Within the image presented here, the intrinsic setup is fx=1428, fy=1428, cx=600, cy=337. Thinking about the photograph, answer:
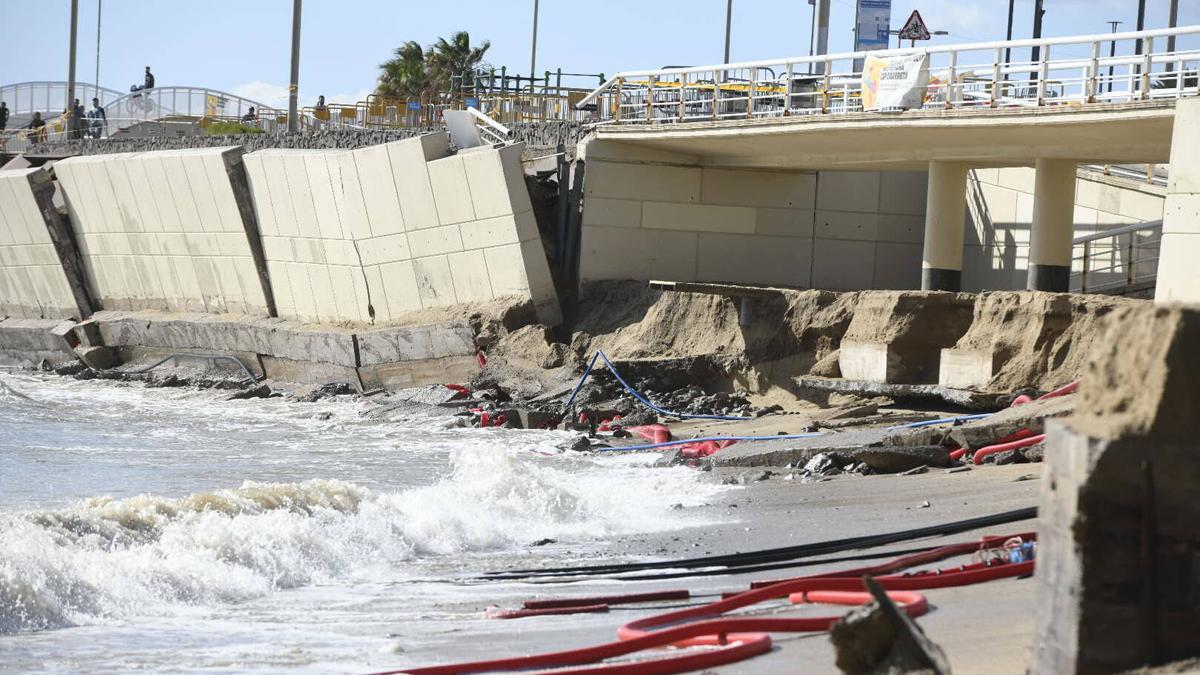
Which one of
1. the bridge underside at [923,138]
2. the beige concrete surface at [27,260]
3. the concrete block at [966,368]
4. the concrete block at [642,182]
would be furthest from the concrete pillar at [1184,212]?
the beige concrete surface at [27,260]

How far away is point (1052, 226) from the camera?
21766 mm

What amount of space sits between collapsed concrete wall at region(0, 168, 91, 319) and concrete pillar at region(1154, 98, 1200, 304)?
103 ft

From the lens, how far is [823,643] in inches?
243

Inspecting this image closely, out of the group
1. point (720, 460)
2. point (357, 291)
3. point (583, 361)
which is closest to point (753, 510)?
point (720, 460)

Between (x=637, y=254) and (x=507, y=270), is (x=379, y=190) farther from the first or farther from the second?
(x=637, y=254)

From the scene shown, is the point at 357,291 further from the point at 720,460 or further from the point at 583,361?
the point at 720,460

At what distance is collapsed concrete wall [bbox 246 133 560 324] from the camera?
88.7 feet

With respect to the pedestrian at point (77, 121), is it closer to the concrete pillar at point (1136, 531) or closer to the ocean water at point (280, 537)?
the ocean water at point (280, 537)

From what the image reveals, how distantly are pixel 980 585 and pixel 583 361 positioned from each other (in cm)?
1841

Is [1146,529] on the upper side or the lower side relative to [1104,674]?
upper

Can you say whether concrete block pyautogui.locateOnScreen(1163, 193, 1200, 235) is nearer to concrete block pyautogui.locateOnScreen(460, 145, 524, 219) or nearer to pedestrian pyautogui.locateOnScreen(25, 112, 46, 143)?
concrete block pyautogui.locateOnScreen(460, 145, 524, 219)

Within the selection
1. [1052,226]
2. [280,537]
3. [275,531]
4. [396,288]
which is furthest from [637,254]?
[280,537]

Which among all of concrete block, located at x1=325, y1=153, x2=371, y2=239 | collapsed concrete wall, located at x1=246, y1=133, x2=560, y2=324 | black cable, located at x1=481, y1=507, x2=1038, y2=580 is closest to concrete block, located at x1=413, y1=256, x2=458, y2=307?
collapsed concrete wall, located at x1=246, y1=133, x2=560, y2=324

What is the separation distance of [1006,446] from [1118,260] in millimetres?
12702
